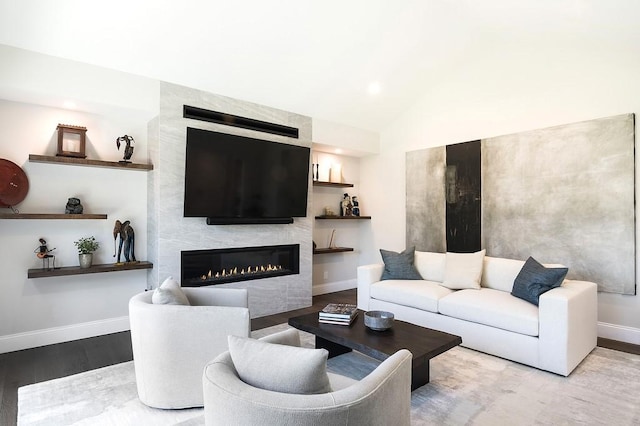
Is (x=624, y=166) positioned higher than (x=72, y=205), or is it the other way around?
(x=624, y=166)

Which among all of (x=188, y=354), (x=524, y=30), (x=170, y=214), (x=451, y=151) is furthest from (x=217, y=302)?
(x=524, y=30)

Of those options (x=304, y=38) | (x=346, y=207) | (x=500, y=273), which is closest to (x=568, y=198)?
(x=500, y=273)

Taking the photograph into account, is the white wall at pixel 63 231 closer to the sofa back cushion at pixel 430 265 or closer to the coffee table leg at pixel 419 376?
the coffee table leg at pixel 419 376

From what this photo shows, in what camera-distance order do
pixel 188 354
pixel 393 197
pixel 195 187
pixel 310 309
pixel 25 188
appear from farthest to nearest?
1. pixel 393 197
2. pixel 310 309
3. pixel 195 187
4. pixel 25 188
5. pixel 188 354

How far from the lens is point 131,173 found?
4.07 metres

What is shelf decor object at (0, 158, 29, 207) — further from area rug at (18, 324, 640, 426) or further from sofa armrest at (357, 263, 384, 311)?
sofa armrest at (357, 263, 384, 311)

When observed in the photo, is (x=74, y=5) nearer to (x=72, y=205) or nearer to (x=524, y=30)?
(x=72, y=205)

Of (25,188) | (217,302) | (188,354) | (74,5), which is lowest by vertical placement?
(188,354)

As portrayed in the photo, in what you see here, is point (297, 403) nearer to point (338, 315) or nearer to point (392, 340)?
point (392, 340)

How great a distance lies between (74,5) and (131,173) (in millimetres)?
1687

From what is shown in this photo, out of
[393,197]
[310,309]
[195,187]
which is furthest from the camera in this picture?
[393,197]

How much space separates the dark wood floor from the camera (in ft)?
8.47

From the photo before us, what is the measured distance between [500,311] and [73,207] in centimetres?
418

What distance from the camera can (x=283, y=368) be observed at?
1277mm
